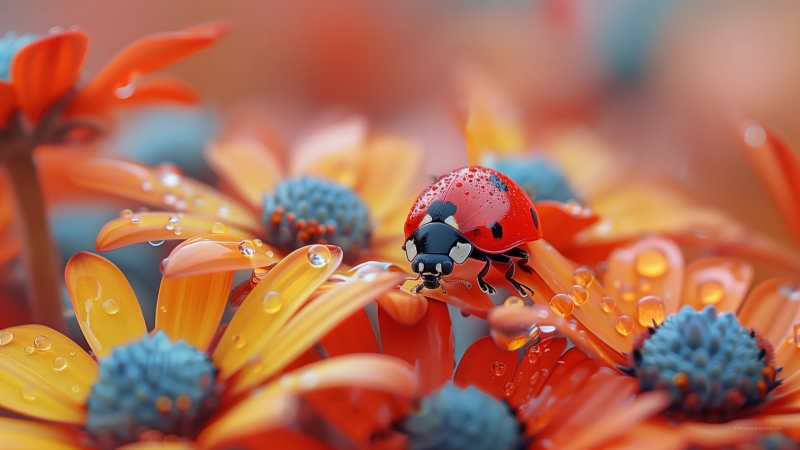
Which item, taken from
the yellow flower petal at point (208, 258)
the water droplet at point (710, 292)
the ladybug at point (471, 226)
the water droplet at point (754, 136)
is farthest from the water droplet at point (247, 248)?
the water droplet at point (754, 136)

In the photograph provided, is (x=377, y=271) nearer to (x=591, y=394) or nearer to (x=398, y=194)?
(x=591, y=394)

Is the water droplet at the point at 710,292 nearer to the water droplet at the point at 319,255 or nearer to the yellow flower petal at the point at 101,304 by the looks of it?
the water droplet at the point at 319,255

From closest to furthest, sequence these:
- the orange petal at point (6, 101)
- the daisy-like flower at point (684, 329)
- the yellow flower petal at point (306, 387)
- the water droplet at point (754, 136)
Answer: the yellow flower petal at point (306, 387)
the daisy-like flower at point (684, 329)
the orange petal at point (6, 101)
the water droplet at point (754, 136)

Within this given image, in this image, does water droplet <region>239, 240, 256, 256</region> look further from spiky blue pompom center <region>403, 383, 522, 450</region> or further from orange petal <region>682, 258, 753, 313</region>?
orange petal <region>682, 258, 753, 313</region>

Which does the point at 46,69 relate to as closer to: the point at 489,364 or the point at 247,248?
the point at 247,248

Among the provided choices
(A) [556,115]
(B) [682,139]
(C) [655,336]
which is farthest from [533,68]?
(C) [655,336]

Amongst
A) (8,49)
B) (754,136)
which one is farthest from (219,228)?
(754,136)

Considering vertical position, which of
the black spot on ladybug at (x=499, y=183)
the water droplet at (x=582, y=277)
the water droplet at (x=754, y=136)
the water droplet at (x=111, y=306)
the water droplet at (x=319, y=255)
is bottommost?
the water droplet at (x=111, y=306)
